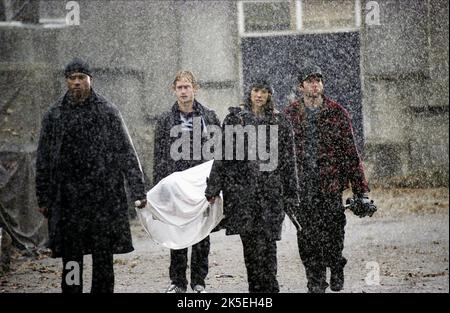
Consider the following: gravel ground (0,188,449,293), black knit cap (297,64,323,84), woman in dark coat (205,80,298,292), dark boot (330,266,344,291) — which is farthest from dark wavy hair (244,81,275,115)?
gravel ground (0,188,449,293)

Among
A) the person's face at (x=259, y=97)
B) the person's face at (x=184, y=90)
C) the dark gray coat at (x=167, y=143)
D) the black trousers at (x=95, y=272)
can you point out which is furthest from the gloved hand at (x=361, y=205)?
the black trousers at (x=95, y=272)

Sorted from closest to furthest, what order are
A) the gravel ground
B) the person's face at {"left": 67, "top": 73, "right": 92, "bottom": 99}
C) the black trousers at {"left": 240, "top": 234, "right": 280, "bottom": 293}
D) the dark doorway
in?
the black trousers at {"left": 240, "top": 234, "right": 280, "bottom": 293} → the person's face at {"left": 67, "top": 73, "right": 92, "bottom": 99} → the gravel ground → the dark doorway

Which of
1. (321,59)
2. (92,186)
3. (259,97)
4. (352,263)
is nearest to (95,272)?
(92,186)

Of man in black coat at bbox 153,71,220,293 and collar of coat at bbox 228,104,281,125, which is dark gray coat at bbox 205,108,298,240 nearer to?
collar of coat at bbox 228,104,281,125

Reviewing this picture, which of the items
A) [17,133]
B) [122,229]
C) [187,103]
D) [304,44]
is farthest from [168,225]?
[304,44]

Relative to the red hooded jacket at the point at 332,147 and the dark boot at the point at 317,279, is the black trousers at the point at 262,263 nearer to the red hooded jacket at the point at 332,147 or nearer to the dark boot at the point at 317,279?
the dark boot at the point at 317,279

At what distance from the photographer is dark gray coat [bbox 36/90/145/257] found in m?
4.85

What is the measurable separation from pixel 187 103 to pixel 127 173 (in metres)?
0.94

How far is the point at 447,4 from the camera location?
1045 centimetres

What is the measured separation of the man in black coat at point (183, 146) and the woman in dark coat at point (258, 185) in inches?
25.5

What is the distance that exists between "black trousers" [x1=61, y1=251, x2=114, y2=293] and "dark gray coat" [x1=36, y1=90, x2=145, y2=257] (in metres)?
0.07

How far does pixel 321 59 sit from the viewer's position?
10617 mm

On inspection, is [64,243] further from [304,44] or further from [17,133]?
[304,44]

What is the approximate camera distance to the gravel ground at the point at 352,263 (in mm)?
5824
